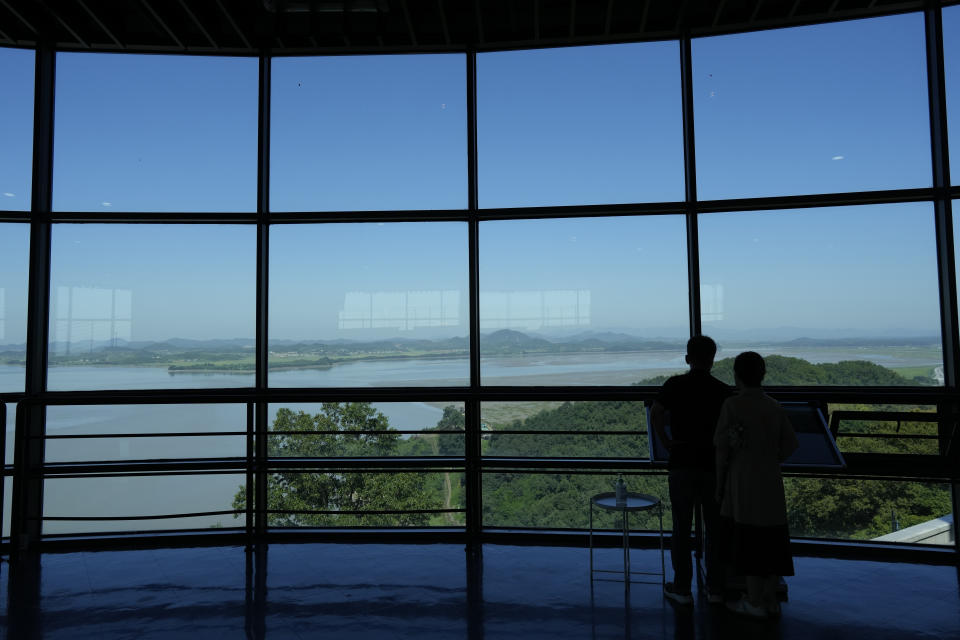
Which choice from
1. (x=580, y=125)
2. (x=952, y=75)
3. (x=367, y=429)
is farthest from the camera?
(x=580, y=125)

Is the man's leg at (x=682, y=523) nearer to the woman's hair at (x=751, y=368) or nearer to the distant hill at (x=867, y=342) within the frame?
the woman's hair at (x=751, y=368)

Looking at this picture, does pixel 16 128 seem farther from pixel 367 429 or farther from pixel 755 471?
pixel 755 471

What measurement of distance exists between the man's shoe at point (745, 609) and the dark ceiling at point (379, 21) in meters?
3.46

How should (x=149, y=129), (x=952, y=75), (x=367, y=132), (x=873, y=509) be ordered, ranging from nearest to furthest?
(x=952, y=75), (x=149, y=129), (x=367, y=132), (x=873, y=509)

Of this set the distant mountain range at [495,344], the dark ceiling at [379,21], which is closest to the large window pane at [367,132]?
the dark ceiling at [379,21]

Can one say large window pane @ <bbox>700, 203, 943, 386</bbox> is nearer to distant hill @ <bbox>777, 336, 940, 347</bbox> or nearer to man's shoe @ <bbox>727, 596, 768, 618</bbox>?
distant hill @ <bbox>777, 336, 940, 347</bbox>

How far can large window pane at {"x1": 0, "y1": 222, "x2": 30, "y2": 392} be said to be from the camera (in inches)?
152

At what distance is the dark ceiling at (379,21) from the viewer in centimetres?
361

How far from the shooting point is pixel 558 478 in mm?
7695

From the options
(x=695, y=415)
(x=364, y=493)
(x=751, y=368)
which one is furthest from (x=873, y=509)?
(x=364, y=493)

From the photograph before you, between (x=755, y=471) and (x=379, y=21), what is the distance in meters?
3.51

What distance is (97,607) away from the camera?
2.74 m

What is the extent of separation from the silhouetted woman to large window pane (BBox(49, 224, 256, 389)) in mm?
3088

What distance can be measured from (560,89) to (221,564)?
444 centimetres
